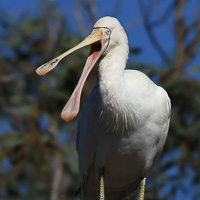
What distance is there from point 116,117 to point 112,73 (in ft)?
1.22

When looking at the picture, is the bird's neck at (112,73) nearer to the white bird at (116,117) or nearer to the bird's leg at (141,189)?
the white bird at (116,117)

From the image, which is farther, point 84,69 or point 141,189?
point 141,189

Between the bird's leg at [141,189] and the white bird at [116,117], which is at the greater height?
the white bird at [116,117]

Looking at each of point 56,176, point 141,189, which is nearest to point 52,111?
point 56,176

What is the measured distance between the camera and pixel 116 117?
22.0 feet

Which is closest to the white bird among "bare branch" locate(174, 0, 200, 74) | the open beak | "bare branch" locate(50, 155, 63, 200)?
the open beak

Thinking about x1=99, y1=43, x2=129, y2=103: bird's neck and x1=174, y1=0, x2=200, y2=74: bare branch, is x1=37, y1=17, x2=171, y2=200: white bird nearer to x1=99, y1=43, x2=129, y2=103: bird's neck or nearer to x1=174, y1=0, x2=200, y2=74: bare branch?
x1=99, y1=43, x2=129, y2=103: bird's neck

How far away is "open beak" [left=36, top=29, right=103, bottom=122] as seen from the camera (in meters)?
6.54

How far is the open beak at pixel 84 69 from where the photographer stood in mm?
6543

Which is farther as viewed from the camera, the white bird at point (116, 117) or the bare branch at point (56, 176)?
the bare branch at point (56, 176)

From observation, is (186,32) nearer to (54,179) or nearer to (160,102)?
(54,179)

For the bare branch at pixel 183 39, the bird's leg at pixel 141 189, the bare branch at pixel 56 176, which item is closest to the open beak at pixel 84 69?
the bird's leg at pixel 141 189

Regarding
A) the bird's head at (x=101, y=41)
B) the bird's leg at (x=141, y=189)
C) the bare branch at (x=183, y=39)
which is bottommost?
the bare branch at (x=183, y=39)

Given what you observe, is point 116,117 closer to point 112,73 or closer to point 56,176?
point 112,73
